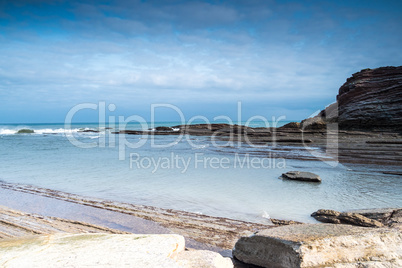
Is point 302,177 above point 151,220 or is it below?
above

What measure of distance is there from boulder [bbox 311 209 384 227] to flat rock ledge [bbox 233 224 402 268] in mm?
1432

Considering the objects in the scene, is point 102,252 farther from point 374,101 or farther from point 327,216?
point 374,101

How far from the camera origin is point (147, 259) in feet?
8.83

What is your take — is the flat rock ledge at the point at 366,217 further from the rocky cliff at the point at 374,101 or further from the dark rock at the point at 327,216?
the rocky cliff at the point at 374,101

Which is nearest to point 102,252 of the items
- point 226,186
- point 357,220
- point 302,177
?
point 357,220

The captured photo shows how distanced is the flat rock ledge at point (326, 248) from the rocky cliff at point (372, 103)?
30229 millimetres

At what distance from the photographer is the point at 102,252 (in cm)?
280

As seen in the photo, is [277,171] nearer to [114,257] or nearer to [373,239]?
[373,239]

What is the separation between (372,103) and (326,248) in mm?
31932

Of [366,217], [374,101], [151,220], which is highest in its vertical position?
[374,101]

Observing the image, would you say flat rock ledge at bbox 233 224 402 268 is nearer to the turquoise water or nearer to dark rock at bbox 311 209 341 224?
dark rock at bbox 311 209 341 224

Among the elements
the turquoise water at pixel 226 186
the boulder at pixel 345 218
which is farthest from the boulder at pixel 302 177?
the boulder at pixel 345 218

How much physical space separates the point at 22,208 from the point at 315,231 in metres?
6.08

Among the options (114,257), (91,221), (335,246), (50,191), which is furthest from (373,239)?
(50,191)
